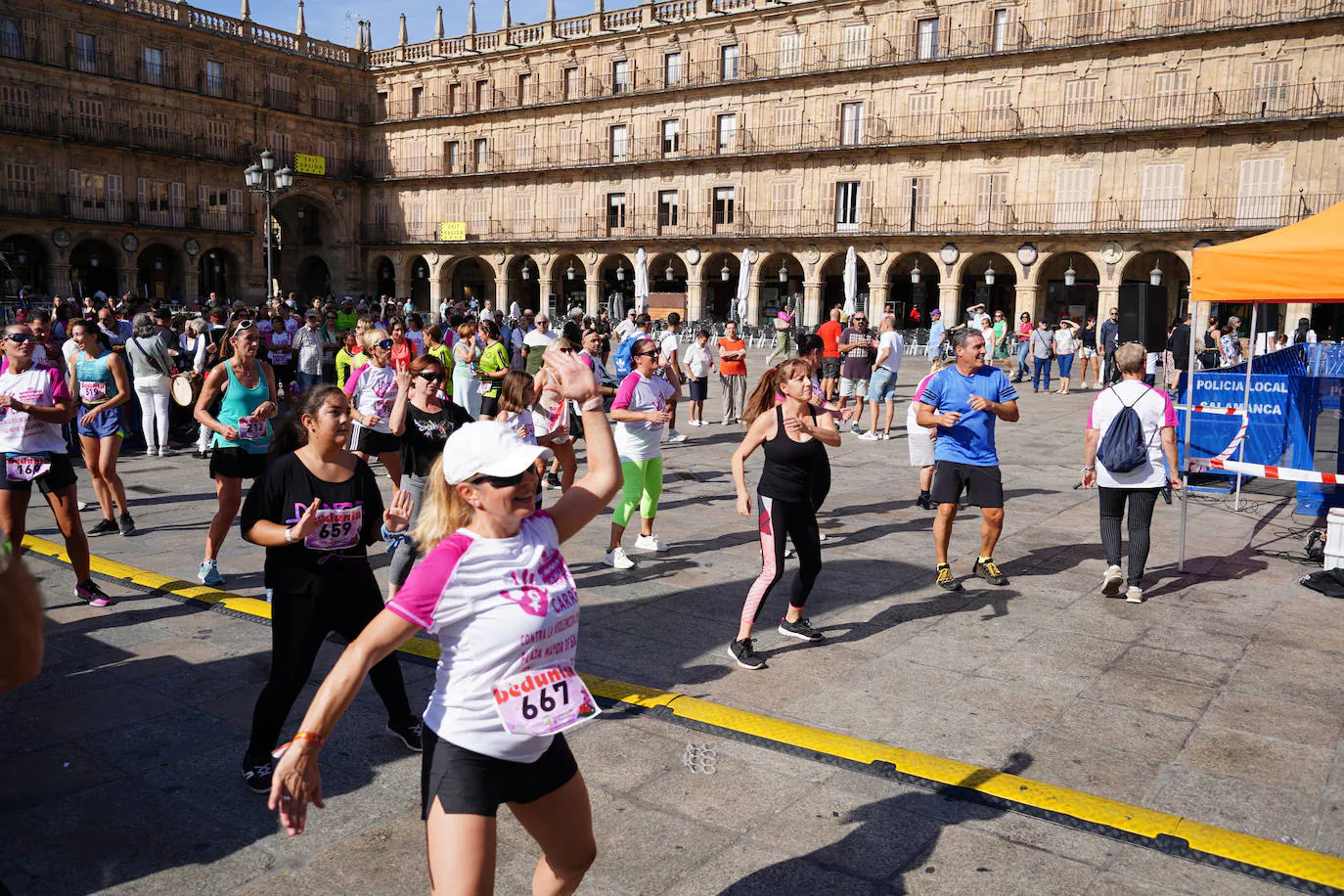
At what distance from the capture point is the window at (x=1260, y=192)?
95.4 feet

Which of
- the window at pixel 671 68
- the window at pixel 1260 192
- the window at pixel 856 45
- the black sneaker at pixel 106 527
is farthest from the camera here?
the window at pixel 671 68

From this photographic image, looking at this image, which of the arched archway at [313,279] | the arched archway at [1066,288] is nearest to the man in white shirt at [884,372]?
the arched archway at [1066,288]

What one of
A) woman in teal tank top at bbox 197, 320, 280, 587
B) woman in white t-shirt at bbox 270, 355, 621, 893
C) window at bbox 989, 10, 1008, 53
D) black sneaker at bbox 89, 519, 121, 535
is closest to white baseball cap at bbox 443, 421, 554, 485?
woman in white t-shirt at bbox 270, 355, 621, 893

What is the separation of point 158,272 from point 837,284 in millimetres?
27620

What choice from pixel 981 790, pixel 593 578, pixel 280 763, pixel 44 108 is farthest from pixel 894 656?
pixel 44 108

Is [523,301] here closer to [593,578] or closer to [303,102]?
[303,102]

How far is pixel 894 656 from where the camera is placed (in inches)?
215

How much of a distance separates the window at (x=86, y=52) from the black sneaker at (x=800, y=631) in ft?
134

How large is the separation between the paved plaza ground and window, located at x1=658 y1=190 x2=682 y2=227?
→ 33166mm

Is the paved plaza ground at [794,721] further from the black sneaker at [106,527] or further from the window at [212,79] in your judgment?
the window at [212,79]

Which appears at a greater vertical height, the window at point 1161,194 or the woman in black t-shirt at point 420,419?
the window at point 1161,194

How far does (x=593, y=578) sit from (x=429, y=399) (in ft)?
5.62

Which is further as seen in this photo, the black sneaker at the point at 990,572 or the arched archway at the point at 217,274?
the arched archway at the point at 217,274

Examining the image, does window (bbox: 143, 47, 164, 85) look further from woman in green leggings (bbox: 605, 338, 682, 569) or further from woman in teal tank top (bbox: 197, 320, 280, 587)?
woman in green leggings (bbox: 605, 338, 682, 569)
